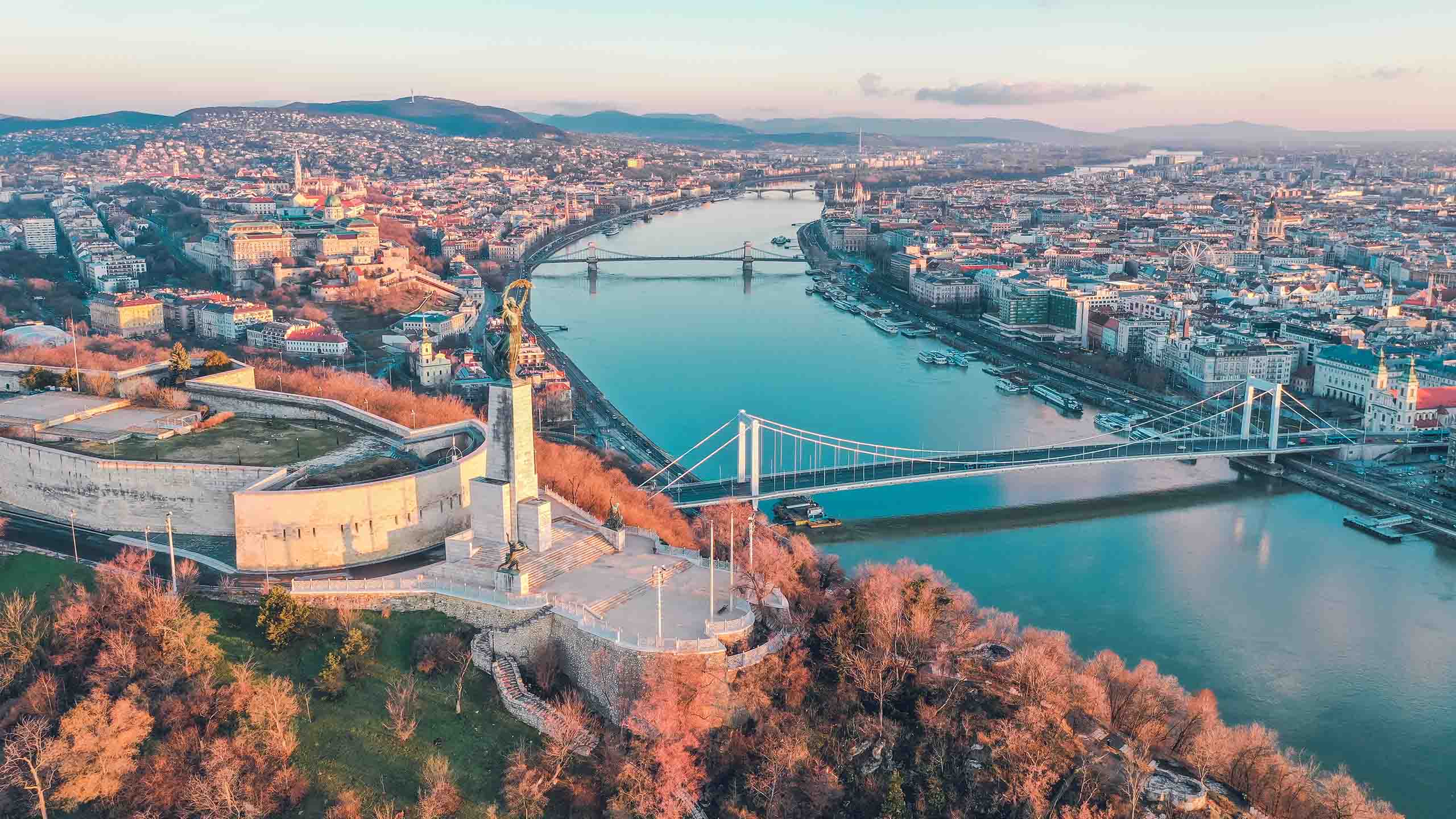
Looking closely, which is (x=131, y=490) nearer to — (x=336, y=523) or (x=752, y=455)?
(x=336, y=523)

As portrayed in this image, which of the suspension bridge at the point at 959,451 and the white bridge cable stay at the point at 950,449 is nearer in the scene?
the suspension bridge at the point at 959,451

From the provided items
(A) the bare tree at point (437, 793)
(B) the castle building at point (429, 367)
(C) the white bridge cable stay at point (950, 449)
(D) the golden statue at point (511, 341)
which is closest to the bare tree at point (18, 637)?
(A) the bare tree at point (437, 793)

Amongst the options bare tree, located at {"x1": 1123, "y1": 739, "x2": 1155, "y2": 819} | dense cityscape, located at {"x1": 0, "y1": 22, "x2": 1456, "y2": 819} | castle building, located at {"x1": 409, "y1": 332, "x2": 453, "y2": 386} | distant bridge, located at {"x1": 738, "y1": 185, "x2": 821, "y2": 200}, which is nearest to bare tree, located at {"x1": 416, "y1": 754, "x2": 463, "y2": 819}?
dense cityscape, located at {"x1": 0, "y1": 22, "x2": 1456, "y2": 819}

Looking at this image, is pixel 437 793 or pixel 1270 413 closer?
pixel 437 793

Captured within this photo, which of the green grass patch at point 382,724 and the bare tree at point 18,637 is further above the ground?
the bare tree at point 18,637

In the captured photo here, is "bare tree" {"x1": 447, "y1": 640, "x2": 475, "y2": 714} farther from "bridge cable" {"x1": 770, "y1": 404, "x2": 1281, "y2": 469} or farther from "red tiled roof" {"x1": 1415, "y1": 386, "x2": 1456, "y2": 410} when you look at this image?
"red tiled roof" {"x1": 1415, "y1": 386, "x2": 1456, "y2": 410}

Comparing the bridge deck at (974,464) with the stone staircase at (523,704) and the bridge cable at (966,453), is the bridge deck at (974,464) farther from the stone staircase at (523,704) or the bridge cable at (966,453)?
the stone staircase at (523,704)

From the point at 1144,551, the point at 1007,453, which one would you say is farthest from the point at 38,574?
the point at 1007,453
